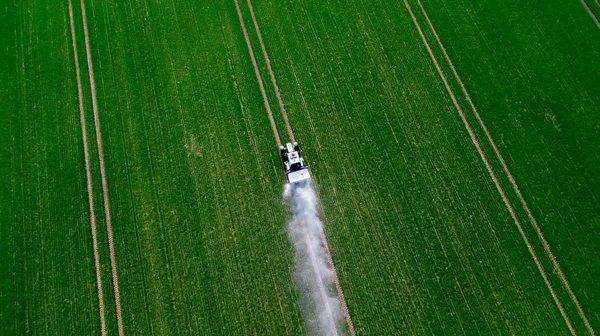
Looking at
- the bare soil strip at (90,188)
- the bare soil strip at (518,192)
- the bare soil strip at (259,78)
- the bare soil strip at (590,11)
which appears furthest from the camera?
the bare soil strip at (590,11)

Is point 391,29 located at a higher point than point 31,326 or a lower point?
higher

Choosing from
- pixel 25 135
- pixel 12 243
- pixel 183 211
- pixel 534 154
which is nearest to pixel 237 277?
pixel 183 211

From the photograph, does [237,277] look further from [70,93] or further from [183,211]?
[70,93]

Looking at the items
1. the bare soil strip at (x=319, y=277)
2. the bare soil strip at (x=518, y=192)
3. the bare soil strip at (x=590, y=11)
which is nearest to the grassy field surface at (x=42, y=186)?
the bare soil strip at (x=319, y=277)

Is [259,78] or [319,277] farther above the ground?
[259,78]

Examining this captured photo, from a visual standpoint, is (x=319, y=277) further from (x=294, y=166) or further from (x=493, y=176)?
(x=493, y=176)

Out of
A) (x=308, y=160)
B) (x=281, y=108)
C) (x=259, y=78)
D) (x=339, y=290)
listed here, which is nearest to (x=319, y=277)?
(x=339, y=290)

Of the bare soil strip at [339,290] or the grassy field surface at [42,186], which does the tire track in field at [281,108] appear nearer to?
the bare soil strip at [339,290]
